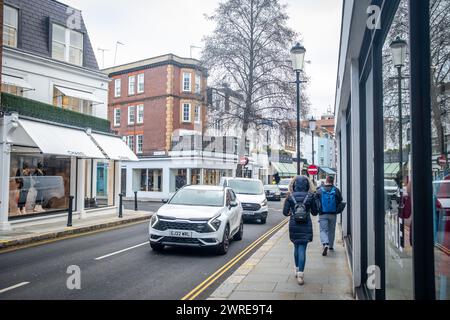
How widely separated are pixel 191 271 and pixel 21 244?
5.99 metres

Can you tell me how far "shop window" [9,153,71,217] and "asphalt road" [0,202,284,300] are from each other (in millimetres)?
3978

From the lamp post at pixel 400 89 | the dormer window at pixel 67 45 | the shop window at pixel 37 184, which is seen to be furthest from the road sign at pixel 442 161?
the dormer window at pixel 67 45

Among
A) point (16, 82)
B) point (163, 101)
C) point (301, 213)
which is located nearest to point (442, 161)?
point (301, 213)

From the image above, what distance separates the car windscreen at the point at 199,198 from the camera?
1066 centimetres

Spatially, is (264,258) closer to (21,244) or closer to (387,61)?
(387,61)

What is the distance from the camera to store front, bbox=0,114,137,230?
13.4 m

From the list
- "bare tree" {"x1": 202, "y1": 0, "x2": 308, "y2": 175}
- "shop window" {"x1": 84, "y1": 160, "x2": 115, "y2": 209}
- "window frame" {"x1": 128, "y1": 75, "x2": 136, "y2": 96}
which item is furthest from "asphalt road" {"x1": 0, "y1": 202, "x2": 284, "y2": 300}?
"window frame" {"x1": 128, "y1": 75, "x2": 136, "y2": 96}

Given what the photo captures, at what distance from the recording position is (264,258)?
30.0 ft

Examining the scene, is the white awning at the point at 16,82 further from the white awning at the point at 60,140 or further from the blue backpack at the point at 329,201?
the blue backpack at the point at 329,201

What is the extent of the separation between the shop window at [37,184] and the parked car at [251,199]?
7.48 metres

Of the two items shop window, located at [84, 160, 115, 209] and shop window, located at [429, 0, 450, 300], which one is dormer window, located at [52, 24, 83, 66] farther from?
shop window, located at [429, 0, 450, 300]

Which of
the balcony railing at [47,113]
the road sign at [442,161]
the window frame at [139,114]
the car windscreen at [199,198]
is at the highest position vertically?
the window frame at [139,114]

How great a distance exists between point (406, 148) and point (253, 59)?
95.5 ft
